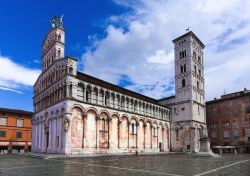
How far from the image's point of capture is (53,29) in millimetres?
45500

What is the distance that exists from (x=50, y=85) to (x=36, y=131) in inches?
431

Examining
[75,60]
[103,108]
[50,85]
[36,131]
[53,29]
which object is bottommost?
[36,131]

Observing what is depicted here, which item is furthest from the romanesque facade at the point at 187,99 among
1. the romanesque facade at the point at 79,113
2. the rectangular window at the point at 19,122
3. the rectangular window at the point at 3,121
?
the rectangular window at the point at 3,121

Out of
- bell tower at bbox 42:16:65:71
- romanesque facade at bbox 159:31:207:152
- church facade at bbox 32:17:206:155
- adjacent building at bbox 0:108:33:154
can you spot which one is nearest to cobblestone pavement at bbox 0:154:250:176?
church facade at bbox 32:17:206:155

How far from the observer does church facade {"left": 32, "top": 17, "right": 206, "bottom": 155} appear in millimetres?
37812

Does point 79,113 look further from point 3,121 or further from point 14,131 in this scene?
point 14,131

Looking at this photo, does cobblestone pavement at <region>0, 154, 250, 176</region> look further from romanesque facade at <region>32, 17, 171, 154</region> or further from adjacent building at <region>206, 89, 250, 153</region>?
adjacent building at <region>206, 89, 250, 153</region>

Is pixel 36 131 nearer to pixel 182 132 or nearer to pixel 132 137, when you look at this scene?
pixel 132 137

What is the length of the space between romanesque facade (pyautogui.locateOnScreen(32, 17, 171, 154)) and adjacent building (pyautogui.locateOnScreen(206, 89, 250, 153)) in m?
18.6

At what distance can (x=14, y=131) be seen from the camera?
55.3 metres

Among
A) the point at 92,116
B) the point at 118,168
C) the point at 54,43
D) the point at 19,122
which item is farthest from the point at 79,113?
the point at 19,122

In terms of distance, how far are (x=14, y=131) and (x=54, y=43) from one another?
24.0 m

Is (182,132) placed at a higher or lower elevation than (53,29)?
lower

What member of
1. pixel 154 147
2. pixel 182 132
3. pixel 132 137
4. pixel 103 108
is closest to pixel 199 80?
pixel 182 132
